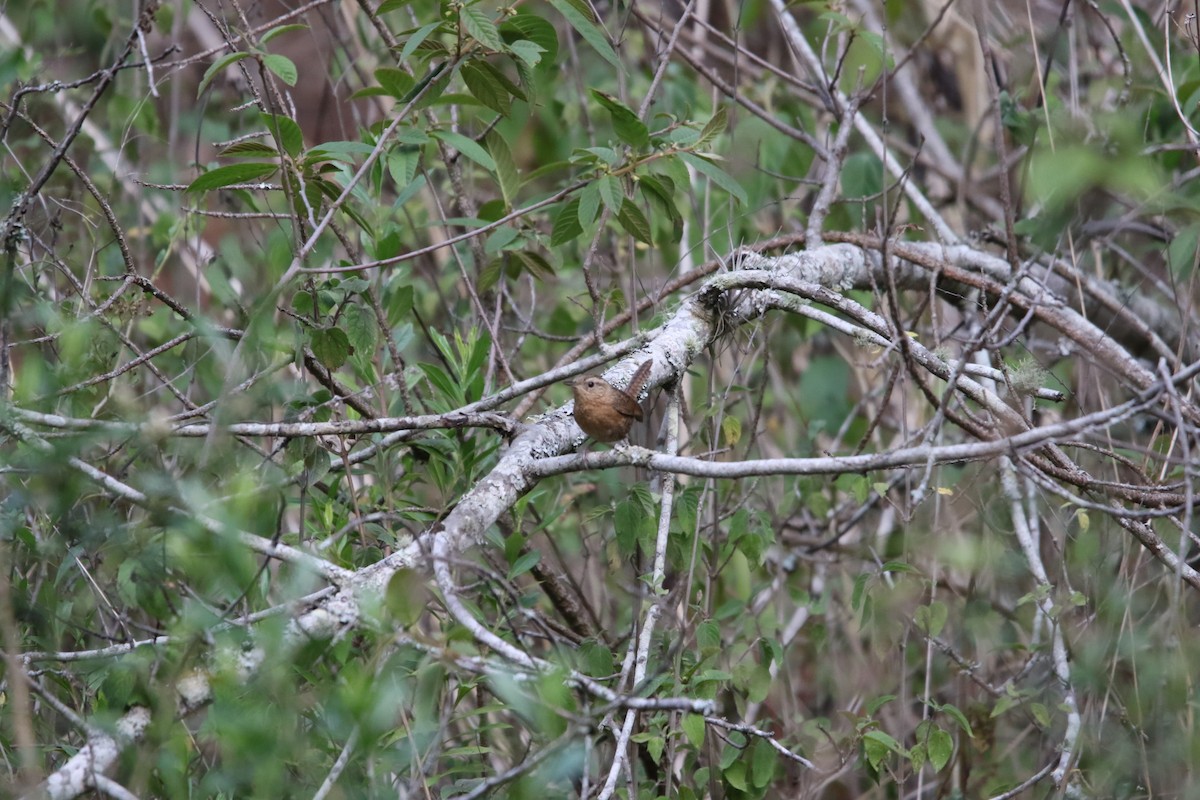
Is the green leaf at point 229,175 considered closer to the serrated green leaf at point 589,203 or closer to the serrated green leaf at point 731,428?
the serrated green leaf at point 589,203

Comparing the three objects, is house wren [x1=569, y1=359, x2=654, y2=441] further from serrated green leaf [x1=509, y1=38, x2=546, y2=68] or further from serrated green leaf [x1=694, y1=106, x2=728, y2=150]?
serrated green leaf [x1=509, y1=38, x2=546, y2=68]

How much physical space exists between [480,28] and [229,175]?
674 millimetres


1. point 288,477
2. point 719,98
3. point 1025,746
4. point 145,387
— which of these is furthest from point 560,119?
point 1025,746

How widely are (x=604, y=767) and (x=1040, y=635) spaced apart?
1.56m

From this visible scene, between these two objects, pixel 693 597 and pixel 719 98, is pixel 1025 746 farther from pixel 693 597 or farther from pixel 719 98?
pixel 719 98

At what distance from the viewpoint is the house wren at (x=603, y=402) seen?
2.56 m

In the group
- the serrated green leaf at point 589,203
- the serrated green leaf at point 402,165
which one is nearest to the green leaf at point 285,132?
the serrated green leaf at point 402,165

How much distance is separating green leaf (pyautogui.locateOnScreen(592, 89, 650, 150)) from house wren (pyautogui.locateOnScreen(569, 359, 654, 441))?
56 centimetres

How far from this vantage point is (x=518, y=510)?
286 cm

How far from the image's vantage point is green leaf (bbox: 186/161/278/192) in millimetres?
2373

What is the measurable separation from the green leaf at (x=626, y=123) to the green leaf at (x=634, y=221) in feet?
0.52

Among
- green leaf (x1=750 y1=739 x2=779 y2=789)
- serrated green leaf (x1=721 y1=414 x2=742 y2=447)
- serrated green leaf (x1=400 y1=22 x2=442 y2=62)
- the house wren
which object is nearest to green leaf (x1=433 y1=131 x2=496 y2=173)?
serrated green leaf (x1=400 y1=22 x2=442 y2=62)

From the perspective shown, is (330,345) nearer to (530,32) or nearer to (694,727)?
(530,32)

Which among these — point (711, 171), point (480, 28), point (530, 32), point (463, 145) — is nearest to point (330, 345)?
point (463, 145)
